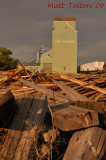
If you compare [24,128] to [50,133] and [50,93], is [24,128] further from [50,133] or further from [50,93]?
[50,93]

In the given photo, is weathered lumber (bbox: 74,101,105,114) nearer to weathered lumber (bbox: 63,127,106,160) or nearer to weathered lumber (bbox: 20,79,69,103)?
weathered lumber (bbox: 20,79,69,103)

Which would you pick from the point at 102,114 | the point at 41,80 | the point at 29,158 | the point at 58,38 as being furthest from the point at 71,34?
the point at 29,158

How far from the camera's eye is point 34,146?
2.48m

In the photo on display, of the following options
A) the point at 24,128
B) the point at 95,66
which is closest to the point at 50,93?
the point at 24,128

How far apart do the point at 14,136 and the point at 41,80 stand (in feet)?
12.8

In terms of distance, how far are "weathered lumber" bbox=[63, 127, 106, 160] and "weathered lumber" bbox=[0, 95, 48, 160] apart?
25.1 inches

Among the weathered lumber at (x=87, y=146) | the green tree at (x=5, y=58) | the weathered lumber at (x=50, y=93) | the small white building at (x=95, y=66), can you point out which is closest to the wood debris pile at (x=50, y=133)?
the weathered lumber at (x=87, y=146)

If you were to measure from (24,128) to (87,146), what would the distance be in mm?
1105

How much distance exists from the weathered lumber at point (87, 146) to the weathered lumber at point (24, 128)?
25.1 inches

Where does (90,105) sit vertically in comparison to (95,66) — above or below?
below

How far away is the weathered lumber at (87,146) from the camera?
2.17 meters

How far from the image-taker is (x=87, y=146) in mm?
2240

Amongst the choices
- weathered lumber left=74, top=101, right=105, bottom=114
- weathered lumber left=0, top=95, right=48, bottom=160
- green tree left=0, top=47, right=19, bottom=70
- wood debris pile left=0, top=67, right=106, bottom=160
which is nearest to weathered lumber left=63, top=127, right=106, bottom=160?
wood debris pile left=0, top=67, right=106, bottom=160

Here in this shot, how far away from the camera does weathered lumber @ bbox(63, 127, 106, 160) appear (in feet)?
7.12
